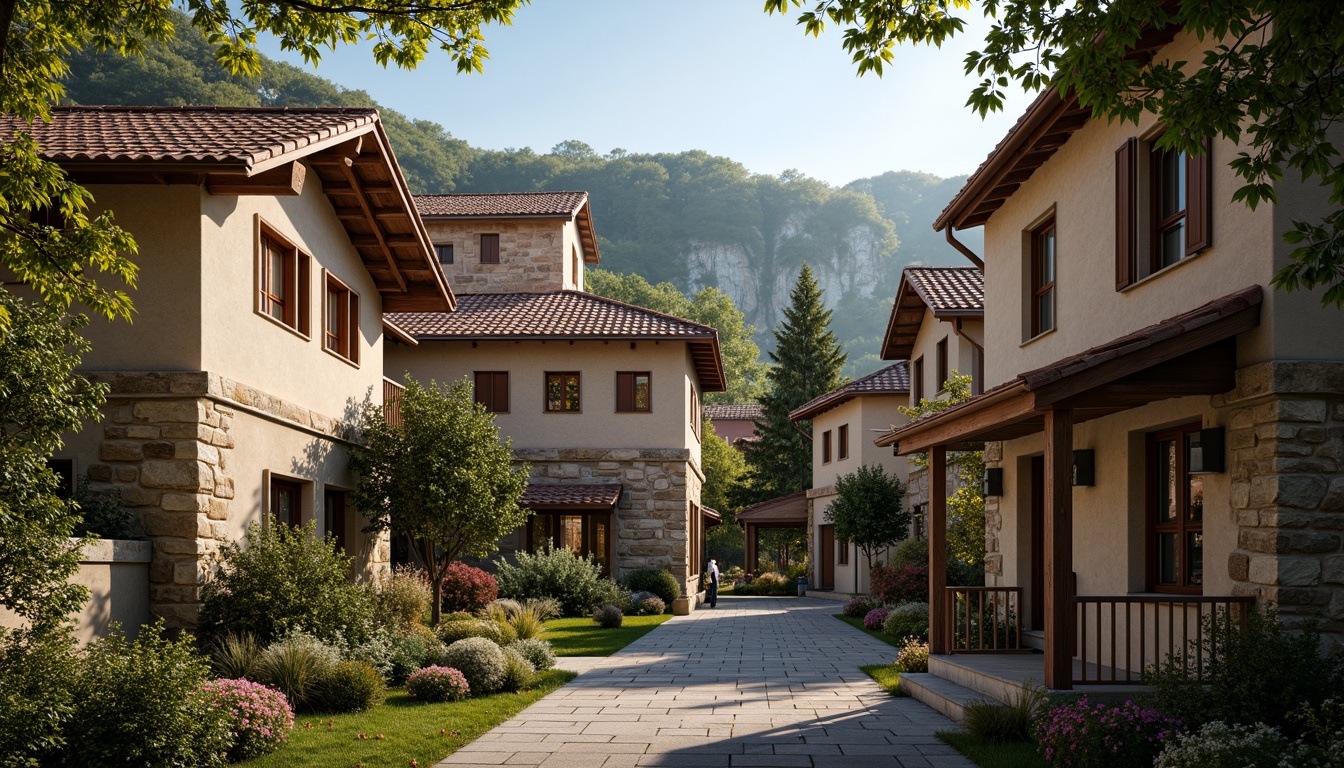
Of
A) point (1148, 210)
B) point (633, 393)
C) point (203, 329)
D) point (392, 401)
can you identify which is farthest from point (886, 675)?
point (633, 393)

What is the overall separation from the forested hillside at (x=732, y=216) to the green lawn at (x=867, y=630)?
4822 cm

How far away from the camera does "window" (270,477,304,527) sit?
1446 centimetres

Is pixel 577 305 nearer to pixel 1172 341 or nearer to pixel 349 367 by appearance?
pixel 349 367

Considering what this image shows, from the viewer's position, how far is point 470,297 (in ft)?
103

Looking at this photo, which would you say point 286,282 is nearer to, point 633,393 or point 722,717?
point 722,717

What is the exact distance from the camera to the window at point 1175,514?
10008 millimetres

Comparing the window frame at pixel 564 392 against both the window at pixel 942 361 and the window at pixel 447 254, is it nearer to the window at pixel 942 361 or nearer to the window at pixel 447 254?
the window at pixel 447 254

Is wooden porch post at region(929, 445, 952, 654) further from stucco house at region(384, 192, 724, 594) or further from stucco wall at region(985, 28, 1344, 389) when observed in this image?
stucco house at region(384, 192, 724, 594)

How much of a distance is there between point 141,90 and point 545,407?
2961 cm

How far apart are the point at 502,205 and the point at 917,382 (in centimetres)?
1320

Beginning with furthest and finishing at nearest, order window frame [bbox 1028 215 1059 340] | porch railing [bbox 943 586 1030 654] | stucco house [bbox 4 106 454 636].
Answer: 1. window frame [bbox 1028 215 1059 340]
2. porch railing [bbox 943 586 1030 654]
3. stucco house [bbox 4 106 454 636]

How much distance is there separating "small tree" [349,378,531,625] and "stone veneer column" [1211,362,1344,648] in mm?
12196

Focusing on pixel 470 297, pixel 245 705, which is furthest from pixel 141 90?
pixel 245 705

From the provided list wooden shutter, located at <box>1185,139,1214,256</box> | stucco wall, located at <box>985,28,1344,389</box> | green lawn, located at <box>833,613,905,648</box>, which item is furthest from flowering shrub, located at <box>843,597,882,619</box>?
wooden shutter, located at <box>1185,139,1214,256</box>
